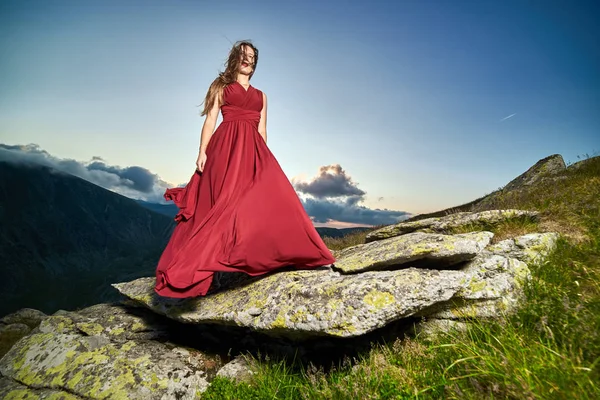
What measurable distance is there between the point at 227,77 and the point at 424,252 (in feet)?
17.6

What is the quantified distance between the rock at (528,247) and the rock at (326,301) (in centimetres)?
131

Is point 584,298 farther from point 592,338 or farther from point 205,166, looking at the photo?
point 205,166

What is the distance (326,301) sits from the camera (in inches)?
179

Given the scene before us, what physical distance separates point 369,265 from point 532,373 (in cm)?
292

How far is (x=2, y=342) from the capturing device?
23.0 m

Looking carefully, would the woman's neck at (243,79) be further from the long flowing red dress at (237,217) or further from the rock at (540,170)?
the rock at (540,170)

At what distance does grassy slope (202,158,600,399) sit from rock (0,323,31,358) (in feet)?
88.7

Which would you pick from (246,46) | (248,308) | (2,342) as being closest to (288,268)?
(248,308)

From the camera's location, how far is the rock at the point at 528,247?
16.4 ft

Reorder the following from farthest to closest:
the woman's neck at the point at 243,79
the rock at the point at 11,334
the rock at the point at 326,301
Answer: the rock at the point at 11,334, the woman's neck at the point at 243,79, the rock at the point at 326,301

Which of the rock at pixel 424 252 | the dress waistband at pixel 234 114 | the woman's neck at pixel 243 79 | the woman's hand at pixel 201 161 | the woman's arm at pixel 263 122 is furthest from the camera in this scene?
the woman's arm at pixel 263 122

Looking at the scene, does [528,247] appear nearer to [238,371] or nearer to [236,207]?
[236,207]

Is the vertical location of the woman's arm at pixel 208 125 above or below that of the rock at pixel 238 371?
above

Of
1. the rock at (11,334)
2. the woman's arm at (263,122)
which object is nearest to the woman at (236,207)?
the woman's arm at (263,122)
